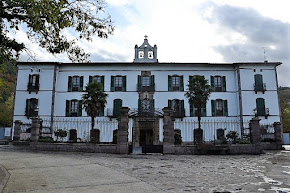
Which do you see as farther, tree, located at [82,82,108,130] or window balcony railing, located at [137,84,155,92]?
window balcony railing, located at [137,84,155,92]

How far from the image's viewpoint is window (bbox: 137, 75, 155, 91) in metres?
28.2

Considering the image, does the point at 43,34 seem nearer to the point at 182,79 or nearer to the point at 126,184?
the point at 126,184

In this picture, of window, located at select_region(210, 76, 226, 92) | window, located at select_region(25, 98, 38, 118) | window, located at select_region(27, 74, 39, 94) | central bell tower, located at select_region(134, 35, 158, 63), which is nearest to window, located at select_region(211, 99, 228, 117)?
window, located at select_region(210, 76, 226, 92)

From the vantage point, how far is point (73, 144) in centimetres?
1514

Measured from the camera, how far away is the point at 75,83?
94.0 ft

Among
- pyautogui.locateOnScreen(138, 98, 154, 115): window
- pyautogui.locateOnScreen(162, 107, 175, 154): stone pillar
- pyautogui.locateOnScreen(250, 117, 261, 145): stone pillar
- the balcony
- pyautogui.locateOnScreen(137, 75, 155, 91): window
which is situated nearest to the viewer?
pyautogui.locateOnScreen(162, 107, 175, 154): stone pillar

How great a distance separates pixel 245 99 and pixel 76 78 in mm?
19258

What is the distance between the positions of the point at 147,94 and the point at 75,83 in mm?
8429

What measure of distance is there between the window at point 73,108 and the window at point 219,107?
1488 centimetres

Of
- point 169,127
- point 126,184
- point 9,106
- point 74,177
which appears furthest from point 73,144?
point 9,106

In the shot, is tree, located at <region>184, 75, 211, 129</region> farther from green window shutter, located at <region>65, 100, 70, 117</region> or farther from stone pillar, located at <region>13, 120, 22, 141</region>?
stone pillar, located at <region>13, 120, 22, 141</region>

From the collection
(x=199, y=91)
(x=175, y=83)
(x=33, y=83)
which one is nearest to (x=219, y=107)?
(x=175, y=83)

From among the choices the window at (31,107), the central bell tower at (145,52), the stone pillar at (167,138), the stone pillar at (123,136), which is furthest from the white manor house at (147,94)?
the stone pillar at (123,136)

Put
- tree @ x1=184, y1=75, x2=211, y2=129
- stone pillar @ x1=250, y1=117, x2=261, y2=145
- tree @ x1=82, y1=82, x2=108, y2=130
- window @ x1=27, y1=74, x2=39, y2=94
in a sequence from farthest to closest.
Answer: window @ x1=27, y1=74, x2=39, y2=94 → tree @ x1=184, y1=75, x2=211, y2=129 → tree @ x1=82, y1=82, x2=108, y2=130 → stone pillar @ x1=250, y1=117, x2=261, y2=145
